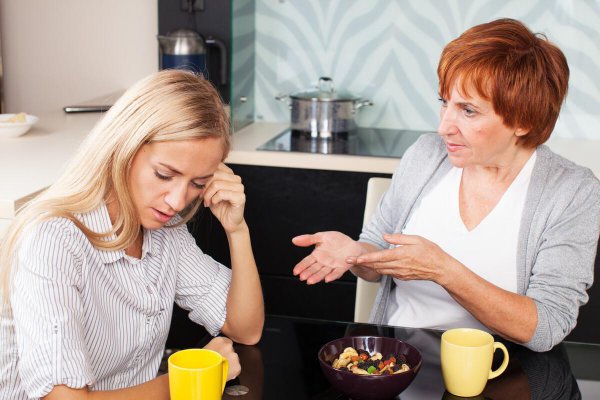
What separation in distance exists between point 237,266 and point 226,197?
135 mm

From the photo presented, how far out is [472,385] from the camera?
1.25 meters

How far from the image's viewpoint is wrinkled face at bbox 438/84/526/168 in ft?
5.56

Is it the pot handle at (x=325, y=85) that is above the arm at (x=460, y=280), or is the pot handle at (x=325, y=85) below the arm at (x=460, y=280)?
above

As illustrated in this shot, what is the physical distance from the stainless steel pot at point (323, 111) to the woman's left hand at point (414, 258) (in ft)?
4.23

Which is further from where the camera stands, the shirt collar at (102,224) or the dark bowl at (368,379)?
the shirt collar at (102,224)

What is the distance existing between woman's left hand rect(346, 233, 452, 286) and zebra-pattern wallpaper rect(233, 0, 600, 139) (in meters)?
1.40

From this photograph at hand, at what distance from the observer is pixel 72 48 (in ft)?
10.3

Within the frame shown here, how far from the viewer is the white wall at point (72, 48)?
10.2ft

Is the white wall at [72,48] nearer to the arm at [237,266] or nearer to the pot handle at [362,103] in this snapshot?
the pot handle at [362,103]

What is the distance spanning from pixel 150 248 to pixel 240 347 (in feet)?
0.75

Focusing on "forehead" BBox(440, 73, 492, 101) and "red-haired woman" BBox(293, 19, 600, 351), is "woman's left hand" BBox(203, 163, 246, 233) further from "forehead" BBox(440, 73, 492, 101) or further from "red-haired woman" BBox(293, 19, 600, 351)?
"forehead" BBox(440, 73, 492, 101)

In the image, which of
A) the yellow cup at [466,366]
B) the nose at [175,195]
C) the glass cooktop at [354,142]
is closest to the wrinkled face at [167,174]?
the nose at [175,195]

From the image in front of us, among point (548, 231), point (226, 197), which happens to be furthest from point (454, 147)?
point (226, 197)

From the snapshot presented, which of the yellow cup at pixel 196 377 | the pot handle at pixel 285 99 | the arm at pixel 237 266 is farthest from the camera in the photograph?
the pot handle at pixel 285 99
